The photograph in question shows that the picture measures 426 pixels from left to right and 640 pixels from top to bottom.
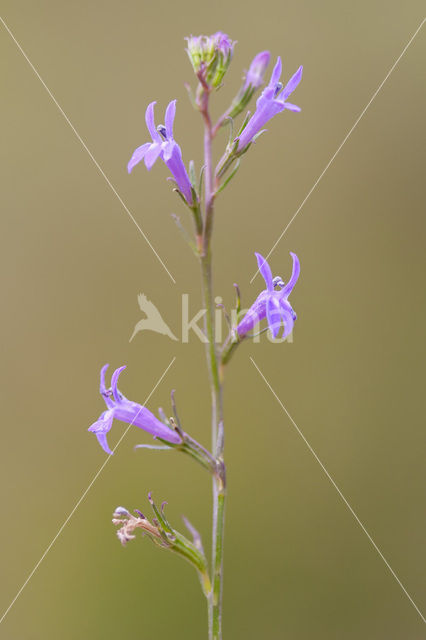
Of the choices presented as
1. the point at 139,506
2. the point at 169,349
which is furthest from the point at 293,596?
the point at 169,349

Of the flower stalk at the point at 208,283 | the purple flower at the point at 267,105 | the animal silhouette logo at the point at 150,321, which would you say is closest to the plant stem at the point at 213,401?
the flower stalk at the point at 208,283

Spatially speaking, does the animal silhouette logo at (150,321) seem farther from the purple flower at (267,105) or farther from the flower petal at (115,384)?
the purple flower at (267,105)

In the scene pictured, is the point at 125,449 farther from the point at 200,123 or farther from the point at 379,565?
the point at 200,123

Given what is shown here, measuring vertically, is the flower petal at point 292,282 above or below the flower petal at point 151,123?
below
